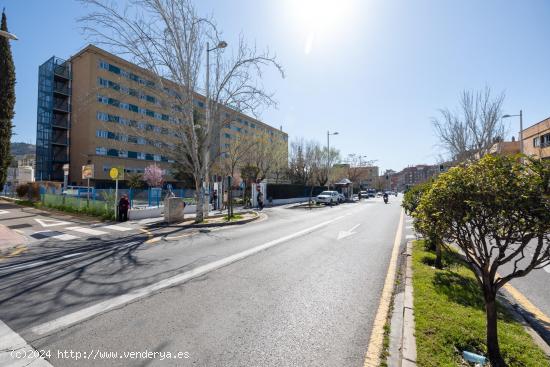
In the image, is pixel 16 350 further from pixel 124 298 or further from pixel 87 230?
pixel 87 230

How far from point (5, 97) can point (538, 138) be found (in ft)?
194

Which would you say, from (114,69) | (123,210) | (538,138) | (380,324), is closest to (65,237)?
(123,210)

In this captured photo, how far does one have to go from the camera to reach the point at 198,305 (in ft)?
12.8

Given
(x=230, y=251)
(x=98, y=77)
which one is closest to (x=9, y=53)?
(x=98, y=77)

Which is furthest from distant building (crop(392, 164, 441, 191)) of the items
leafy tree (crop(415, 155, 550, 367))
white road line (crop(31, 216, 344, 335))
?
leafy tree (crop(415, 155, 550, 367))

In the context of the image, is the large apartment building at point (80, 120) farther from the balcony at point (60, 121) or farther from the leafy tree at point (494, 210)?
the leafy tree at point (494, 210)

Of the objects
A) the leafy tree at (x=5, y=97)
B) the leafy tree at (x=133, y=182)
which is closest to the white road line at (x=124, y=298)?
the leafy tree at (x=5, y=97)

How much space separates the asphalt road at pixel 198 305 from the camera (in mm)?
2818

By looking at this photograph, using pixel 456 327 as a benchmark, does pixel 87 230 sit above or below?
below

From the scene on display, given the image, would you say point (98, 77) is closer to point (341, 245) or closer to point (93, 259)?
point (93, 259)

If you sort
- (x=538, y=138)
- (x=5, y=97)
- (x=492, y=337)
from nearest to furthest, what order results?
(x=492, y=337) → (x=5, y=97) → (x=538, y=138)

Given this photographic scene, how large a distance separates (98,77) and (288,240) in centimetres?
4709

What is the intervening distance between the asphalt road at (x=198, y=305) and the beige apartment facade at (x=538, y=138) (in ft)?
118

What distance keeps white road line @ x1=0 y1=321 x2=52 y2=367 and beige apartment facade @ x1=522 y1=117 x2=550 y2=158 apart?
3977 centimetres
